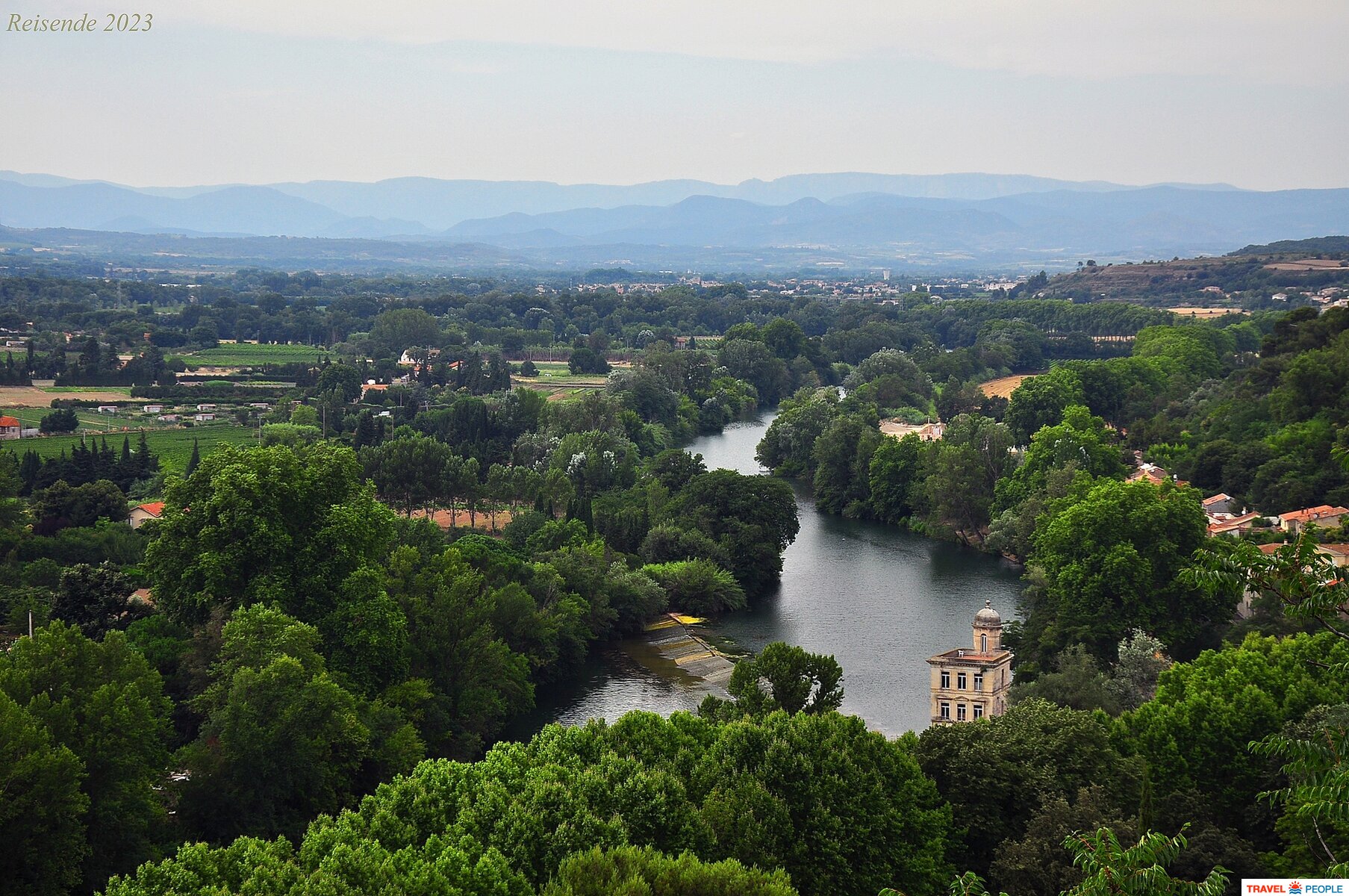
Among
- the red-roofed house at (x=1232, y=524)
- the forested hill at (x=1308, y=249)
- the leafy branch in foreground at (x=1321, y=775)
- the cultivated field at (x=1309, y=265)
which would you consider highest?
the forested hill at (x=1308, y=249)

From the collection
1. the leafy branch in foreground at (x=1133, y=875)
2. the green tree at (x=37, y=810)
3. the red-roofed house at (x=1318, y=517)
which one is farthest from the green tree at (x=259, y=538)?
the red-roofed house at (x=1318, y=517)

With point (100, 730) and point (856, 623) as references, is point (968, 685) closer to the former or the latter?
point (856, 623)

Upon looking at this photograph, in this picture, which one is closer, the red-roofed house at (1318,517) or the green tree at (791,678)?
the green tree at (791,678)

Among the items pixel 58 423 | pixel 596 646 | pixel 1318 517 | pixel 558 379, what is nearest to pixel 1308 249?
pixel 558 379

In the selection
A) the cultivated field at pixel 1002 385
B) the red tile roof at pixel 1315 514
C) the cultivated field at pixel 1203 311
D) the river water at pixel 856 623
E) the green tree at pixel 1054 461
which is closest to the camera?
the river water at pixel 856 623

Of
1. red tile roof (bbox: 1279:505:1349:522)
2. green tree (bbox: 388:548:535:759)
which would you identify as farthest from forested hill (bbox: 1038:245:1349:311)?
green tree (bbox: 388:548:535:759)

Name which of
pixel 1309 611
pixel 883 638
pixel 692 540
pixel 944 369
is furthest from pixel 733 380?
pixel 1309 611

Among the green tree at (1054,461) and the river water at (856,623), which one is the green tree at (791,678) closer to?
the river water at (856,623)

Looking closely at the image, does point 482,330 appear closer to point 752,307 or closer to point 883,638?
point 752,307
